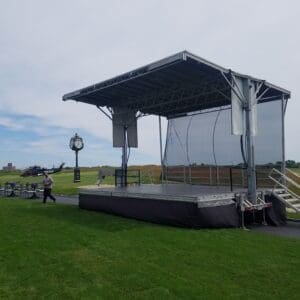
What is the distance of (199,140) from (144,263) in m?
10.6

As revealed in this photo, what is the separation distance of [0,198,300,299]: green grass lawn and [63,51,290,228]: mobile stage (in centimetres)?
94

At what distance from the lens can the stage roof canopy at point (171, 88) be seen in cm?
1080

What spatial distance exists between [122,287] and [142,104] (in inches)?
451

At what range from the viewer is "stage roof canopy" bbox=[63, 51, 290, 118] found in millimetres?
10797

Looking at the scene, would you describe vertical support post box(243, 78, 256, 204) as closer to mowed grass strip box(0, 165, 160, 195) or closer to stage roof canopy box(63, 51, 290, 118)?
stage roof canopy box(63, 51, 290, 118)

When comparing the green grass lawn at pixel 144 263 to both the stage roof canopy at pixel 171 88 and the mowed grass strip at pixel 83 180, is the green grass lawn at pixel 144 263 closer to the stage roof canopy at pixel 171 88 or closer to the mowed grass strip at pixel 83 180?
the stage roof canopy at pixel 171 88

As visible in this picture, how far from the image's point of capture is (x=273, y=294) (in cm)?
482

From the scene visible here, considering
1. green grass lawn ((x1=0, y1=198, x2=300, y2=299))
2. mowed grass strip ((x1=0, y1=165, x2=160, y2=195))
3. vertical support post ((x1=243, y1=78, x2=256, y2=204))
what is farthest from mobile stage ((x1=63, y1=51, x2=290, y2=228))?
mowed grass strip ((x1=0, y1=165, x2=160, y2=195))

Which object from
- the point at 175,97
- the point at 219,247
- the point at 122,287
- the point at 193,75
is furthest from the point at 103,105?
the point at 122,287

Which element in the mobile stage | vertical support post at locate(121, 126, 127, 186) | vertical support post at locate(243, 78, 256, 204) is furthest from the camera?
vertical support post at locate(121, 126, 127, 186)

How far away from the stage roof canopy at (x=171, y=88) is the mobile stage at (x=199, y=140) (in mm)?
32

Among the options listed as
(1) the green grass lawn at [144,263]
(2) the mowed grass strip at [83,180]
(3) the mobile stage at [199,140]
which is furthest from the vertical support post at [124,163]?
(1) the green grass lawn at [144,263]

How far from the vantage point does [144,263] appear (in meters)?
6.21

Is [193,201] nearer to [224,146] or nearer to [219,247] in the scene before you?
[219,247]
